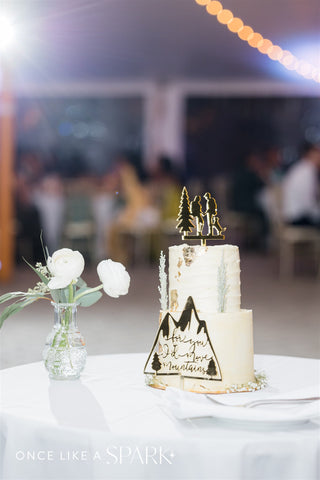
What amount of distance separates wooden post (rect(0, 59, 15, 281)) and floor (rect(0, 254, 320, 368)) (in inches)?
11.2

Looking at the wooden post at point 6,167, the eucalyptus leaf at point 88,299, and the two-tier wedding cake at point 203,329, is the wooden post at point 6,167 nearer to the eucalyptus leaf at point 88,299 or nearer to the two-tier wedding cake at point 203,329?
the eucalyptus leaf at point 88,299

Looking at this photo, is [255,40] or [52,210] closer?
[255,40]

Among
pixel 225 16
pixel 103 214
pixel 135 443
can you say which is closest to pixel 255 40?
pixel 225 16

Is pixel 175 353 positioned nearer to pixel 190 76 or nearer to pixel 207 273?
pixel 207 273

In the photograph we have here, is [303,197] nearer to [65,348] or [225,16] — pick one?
[225,16]

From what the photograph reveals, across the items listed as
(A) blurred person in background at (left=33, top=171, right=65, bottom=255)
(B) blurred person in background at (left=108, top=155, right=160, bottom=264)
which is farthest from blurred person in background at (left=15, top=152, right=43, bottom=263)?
(B) blurred person in background at (left=108, top=155, right=160, bottom=264)

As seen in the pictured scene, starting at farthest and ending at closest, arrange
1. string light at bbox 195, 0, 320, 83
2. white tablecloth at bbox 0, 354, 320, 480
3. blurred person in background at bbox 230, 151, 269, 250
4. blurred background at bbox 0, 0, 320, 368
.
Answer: blurred person in background at bbox 230, 151, 269, 250, string light at bbox 195, 0, 320, 83, blurred background at bbox 0, 0, 320, 368, white tablecloth at bbox 0, 354, 320, 480

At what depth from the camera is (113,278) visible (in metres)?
1.46

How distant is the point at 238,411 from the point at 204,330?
254mm

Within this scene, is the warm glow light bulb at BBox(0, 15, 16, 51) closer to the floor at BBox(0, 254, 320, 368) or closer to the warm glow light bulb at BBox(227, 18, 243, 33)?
the warm glow light bulb at BBox(227, 18, 243, 33)

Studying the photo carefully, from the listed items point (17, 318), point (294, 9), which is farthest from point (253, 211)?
Result: point (17, 318)

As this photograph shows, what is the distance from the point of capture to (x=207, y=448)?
1.04m

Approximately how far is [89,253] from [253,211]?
11.5ft

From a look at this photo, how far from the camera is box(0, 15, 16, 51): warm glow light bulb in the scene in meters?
8.34
